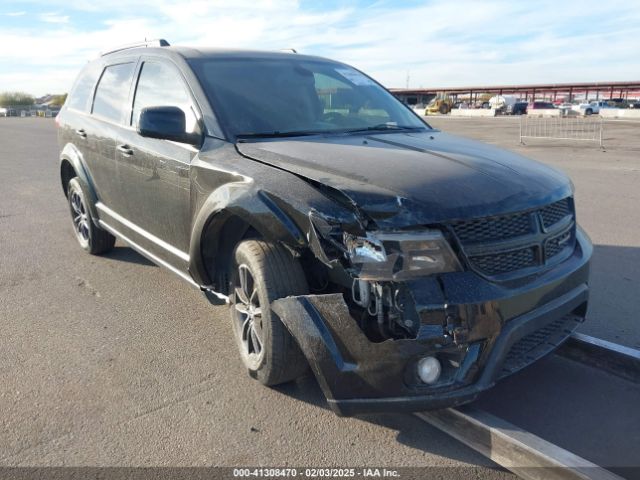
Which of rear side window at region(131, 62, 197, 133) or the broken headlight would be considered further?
rear side window at region(131, 62, 197, 133)

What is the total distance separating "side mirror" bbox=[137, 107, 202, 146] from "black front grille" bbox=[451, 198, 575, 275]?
181 centimetres

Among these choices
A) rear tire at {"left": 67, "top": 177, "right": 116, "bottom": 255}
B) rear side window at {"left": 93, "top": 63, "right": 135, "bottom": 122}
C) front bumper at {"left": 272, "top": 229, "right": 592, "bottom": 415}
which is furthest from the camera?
rear tire at {"left": 67, "top": 177, "right": 116, "bottom": 255}

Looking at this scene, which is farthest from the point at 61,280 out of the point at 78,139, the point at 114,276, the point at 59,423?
the point at 59,423

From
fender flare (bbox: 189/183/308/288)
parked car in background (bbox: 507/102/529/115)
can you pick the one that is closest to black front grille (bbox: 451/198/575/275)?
fender flare (bbox: 189/183/308/288)

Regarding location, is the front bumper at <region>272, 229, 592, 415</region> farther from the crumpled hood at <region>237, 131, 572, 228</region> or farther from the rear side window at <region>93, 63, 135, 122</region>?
the rear side window at <region>93, 63, 135, 122</region>

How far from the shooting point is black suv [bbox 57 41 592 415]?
252cm

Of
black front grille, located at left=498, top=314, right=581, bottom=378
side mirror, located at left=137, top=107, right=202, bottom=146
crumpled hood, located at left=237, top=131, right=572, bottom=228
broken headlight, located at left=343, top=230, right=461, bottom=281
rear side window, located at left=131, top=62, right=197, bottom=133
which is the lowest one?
black front grille, located at left=498, top=314, right=581, bottom=378

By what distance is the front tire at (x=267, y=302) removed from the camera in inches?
115

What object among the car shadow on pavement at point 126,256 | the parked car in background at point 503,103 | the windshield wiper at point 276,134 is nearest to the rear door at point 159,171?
the windshield wiper at point 276,134

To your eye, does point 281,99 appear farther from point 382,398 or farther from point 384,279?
point 382,398

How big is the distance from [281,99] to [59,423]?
243 cm

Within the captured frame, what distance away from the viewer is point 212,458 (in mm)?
Answer: 2738

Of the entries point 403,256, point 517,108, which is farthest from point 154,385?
point 517,108

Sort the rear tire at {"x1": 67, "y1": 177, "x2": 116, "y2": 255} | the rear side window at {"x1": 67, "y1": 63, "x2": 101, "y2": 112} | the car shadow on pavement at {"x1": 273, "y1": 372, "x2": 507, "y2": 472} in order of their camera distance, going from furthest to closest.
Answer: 1. the rear tire at {"x1": 67, "y1": 177, "x2": 116, "y2": 255}
2. the rear side window at {"x1": 67, "y1": 63, "x2": 101, "y2": 112}
3. the car shadow on pavement at {"x1": 273, "y1": 372, "x2": 507, "y2": 472}
